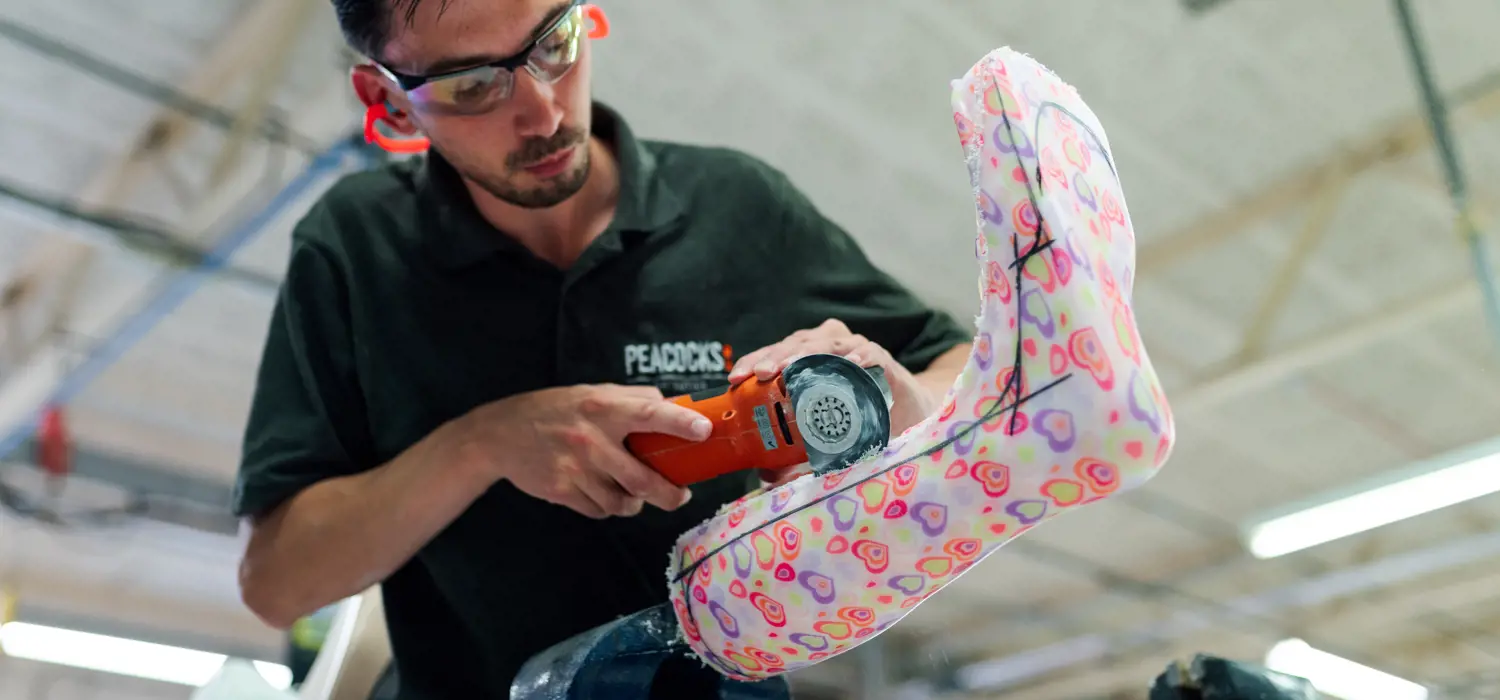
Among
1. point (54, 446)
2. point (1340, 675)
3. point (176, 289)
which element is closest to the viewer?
point (176, 289)

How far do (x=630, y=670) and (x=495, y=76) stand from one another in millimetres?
506

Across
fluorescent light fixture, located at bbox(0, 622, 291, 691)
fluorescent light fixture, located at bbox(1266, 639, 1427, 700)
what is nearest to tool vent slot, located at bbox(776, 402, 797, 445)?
fluorescent light fixture, located at bbox(0, 622, 291, 691)

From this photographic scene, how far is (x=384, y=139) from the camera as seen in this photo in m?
1.12

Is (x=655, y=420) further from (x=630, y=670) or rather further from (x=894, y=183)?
(x=894, y=183)

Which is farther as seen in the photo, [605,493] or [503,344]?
[503,344]

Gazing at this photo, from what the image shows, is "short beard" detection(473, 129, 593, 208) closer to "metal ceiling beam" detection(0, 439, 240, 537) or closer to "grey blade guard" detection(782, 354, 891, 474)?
"grey blade guard" detection(782, 354, 891, 474)

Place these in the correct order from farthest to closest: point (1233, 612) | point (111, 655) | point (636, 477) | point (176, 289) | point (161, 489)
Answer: point (1233, 612)
point (111, 655)
point (161, 489)
point (176, 289)
point (636, 477)

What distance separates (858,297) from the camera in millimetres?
1072

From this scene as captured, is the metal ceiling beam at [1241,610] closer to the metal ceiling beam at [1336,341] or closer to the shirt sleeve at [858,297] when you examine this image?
the metal ceiling beam at [1336,341]

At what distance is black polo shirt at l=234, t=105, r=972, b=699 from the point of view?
0.98 meters

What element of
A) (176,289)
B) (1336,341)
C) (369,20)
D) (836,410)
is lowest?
(176,289)

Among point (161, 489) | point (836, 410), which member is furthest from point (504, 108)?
point (161, 489)

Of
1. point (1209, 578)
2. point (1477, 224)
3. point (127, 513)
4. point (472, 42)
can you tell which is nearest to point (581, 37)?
point (472, 42)

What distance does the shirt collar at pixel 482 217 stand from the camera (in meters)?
1.05
